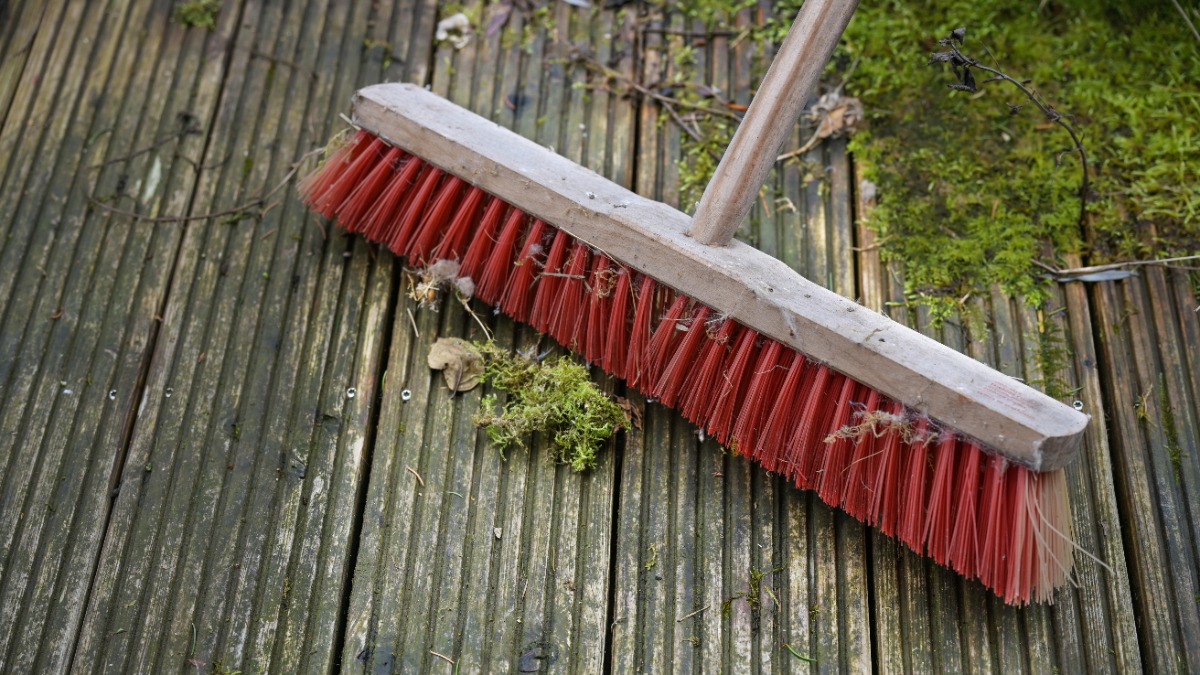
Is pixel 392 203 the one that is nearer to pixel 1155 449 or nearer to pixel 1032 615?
pixel 1032 615

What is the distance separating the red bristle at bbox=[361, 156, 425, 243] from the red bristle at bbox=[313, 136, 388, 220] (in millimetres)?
57

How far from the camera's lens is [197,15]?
2.55 metres

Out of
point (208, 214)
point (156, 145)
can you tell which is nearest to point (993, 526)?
point (208, 214)

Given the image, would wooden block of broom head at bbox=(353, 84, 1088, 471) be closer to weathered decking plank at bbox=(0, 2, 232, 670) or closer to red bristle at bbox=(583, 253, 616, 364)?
red bristle at bbox=(583, 253, 616, 364)

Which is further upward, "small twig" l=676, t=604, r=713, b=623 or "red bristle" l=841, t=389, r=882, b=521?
"red bristle" l=841, t=389, r=882, b=521

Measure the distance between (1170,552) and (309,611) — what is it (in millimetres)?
1617

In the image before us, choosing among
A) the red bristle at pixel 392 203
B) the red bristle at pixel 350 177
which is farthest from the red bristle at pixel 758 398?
the red bristle at pixel 350 177

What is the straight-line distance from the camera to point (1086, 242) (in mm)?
2203

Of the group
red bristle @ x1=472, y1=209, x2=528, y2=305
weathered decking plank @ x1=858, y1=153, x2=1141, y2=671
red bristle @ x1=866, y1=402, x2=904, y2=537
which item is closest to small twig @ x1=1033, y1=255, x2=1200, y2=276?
weathered decking plank @ x1=858, y1=153, x2=1141, y2=671

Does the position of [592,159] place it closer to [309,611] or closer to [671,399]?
[671,399]

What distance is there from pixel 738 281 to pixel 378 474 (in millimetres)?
804

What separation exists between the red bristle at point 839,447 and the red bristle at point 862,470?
0.04 feet

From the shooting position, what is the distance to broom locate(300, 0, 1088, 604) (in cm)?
175

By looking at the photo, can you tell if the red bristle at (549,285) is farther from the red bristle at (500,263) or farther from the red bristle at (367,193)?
the red bristle at (367,193)
